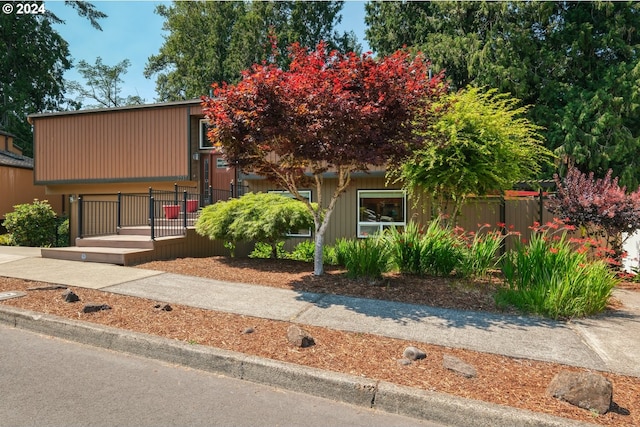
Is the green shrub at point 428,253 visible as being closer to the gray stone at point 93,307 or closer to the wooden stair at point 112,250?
the gray stone at point 93,307

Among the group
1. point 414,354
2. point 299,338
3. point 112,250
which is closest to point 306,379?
point 299,338

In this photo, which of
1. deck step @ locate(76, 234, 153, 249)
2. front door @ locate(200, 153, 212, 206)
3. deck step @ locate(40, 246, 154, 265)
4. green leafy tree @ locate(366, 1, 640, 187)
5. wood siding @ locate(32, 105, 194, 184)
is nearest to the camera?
deck step @ locate(40, 246, 154, 265)

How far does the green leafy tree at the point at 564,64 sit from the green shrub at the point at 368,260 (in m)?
11.5

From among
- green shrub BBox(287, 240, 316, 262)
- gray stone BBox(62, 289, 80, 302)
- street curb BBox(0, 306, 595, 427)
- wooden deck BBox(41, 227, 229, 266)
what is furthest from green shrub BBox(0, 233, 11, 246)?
street curb BBox(0, 306, 595, 427)

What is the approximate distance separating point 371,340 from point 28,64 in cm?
3295

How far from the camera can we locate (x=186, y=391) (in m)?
3.07

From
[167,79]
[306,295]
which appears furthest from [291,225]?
[167,79]

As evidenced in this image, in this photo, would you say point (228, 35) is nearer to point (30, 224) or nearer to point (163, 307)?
point (30, 224)

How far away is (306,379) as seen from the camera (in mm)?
3137

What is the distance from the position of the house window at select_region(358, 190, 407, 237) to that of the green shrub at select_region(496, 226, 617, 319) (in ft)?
21.6

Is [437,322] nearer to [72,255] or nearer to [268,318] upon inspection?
[268,318]

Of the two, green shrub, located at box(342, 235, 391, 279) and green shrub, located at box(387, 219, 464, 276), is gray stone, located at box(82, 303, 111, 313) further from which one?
green shrub, located at box(387, 219, 464, 276)

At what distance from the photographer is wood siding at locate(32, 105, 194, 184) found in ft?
46.5

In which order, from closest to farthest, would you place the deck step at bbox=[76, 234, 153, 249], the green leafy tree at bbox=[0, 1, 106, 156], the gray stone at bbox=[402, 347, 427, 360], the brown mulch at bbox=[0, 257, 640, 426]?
the brown mulch at bbox=[0, 257, 640, 426], the gray stone at bbox=[402, 347, 427, 360], the deck step at bbox=[76, 234, 153, 249], the green leafy tree at bbox=[0, 1, 106, 156]
